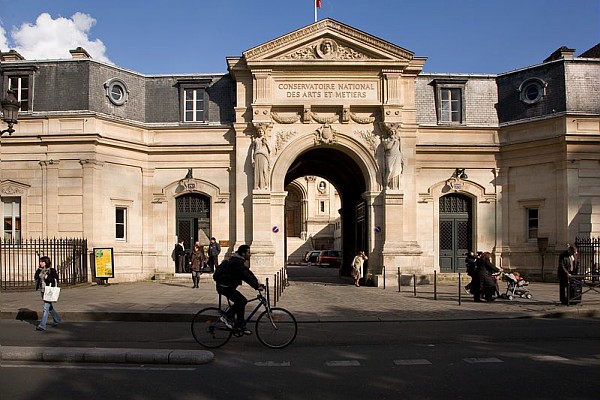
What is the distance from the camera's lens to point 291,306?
16641 millimetres

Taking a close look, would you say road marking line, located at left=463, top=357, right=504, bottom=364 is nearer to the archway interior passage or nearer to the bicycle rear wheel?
the bicycle rear wheel

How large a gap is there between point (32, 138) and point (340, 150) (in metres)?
12.6

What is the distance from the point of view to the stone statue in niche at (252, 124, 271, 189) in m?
24.2

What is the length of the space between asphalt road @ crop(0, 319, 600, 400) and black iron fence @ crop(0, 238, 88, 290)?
10457mm

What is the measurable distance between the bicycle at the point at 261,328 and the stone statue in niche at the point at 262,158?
45.5 feet

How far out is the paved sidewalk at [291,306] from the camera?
9.70 meters

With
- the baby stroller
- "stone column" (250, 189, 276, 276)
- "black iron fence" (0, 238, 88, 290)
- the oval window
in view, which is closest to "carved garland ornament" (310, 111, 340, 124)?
"stone column" (250, 189, 276, 276)

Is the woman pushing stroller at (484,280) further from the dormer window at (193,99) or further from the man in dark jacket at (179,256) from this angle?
the dormer window at (193,99)

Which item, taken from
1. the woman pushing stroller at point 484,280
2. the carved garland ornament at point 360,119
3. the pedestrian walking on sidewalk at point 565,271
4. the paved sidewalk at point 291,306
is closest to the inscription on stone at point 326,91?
the carved garland ornament at point 360,119

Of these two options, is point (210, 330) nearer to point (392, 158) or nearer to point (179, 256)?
point (392, 158)

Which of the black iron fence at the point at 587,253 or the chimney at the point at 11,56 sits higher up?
the chimney at the point at 11,56

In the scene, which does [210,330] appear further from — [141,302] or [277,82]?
[277,82]

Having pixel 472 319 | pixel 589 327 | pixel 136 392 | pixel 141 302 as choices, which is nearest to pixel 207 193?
pixel 141 302

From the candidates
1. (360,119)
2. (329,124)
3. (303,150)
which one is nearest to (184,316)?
(303,150)
